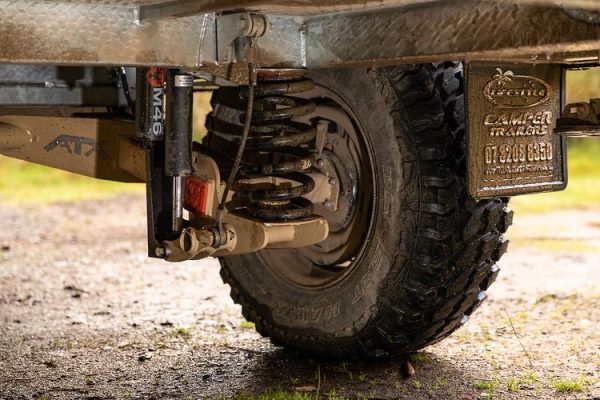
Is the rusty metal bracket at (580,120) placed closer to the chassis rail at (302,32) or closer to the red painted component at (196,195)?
the chassis rail at (302,32)

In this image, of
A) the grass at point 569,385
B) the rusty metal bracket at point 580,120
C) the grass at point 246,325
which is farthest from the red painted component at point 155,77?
the grass at point 569,385

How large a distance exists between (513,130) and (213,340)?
5.90 feet

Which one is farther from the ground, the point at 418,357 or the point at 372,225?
the point at 372,225

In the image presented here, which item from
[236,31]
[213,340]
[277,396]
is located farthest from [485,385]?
[236,31]

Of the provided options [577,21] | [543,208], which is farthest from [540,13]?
[543,208]

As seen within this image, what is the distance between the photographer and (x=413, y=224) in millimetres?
3582

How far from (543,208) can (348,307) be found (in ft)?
19.8

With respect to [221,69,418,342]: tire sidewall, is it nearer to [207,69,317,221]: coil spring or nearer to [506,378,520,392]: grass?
[207,69,317,221]: coil spring

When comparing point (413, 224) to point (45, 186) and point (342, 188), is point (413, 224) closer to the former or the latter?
point (342, 188)

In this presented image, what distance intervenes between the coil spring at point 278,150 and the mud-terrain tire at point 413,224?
0.44 feet

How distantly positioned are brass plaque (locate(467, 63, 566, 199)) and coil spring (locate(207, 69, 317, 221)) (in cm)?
71

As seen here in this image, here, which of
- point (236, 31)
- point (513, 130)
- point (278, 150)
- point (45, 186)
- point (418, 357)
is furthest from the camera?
point (45, 186)

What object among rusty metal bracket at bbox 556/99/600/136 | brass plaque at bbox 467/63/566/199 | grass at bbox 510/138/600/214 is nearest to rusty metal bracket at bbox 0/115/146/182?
brass plaque at bbox 467/63/566/199

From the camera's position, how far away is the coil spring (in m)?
3.77
